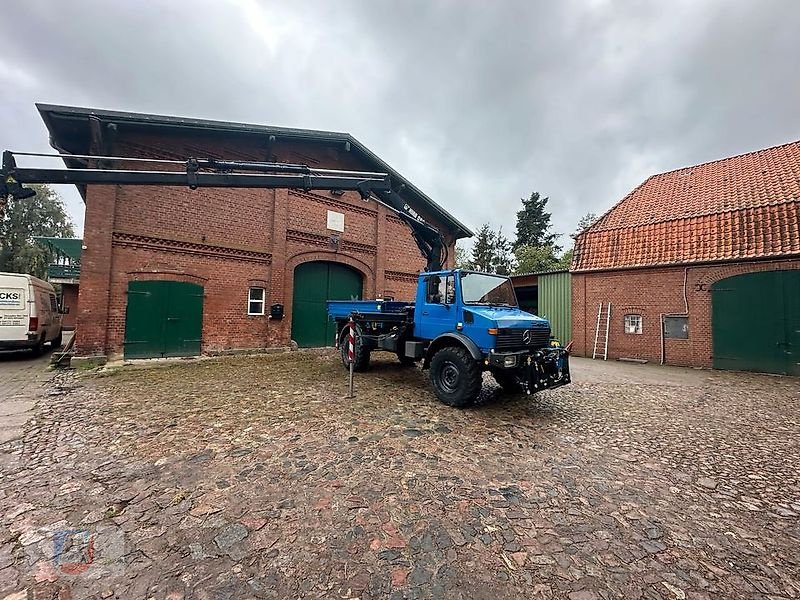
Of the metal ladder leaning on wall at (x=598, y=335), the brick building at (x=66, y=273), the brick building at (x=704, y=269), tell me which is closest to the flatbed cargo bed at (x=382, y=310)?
the metal ladder leaning on wall at (x=598, y=335)

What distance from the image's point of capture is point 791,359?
31.3 feet

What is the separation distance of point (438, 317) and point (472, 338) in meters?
0.94

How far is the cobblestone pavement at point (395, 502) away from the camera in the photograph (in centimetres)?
212

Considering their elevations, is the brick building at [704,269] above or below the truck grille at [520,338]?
above

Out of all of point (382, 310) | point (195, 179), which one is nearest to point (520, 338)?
point (382, 310)

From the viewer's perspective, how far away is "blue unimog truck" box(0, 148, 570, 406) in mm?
5438

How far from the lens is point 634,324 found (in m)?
12.3

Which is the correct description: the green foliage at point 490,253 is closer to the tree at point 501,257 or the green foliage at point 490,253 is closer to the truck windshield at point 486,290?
the tree at point 501,257

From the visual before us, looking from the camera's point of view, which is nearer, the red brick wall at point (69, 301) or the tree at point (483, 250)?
the red brick wall at point (69, 301)

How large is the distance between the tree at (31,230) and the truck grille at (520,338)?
3614 cm

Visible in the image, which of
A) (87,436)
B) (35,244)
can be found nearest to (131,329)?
(87,436)

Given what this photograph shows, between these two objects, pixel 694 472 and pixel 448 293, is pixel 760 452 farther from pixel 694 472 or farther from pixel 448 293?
pixel 448 293

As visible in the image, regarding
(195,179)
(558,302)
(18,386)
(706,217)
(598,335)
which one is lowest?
(18,386)

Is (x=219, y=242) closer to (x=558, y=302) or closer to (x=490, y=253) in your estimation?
(x=558, y=302)
